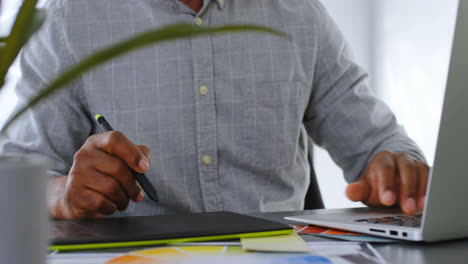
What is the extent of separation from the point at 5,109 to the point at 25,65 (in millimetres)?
838

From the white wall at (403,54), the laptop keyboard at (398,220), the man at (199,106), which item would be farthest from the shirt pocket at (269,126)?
the white wall at (403,54)

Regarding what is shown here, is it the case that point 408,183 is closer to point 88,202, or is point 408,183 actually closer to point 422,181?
point 422,181

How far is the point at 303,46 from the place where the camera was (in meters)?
1.21

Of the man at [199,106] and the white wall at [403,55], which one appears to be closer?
the man at [199,106]

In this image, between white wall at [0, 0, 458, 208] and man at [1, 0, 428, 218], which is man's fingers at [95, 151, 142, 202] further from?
white wall at [0, 0, 458, 208]

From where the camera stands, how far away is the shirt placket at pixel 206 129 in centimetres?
107

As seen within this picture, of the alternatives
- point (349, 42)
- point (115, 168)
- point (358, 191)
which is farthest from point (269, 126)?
point (349, 42)

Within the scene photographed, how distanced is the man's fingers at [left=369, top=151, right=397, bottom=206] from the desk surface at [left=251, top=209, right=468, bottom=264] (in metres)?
0.18

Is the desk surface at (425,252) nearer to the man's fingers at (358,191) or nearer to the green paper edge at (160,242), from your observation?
the green paper edge at (160,242)

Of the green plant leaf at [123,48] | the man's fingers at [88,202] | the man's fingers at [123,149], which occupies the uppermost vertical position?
the green plant leaf at [123,48]

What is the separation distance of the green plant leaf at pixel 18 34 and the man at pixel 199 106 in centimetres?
70

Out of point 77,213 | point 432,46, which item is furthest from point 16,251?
point 432,46

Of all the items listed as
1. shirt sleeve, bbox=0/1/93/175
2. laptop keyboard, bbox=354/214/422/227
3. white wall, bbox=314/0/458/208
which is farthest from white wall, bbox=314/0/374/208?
laptop keyboard, bbox=354/214/422/227

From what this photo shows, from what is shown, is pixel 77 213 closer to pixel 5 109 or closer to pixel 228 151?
pixel 228 151
